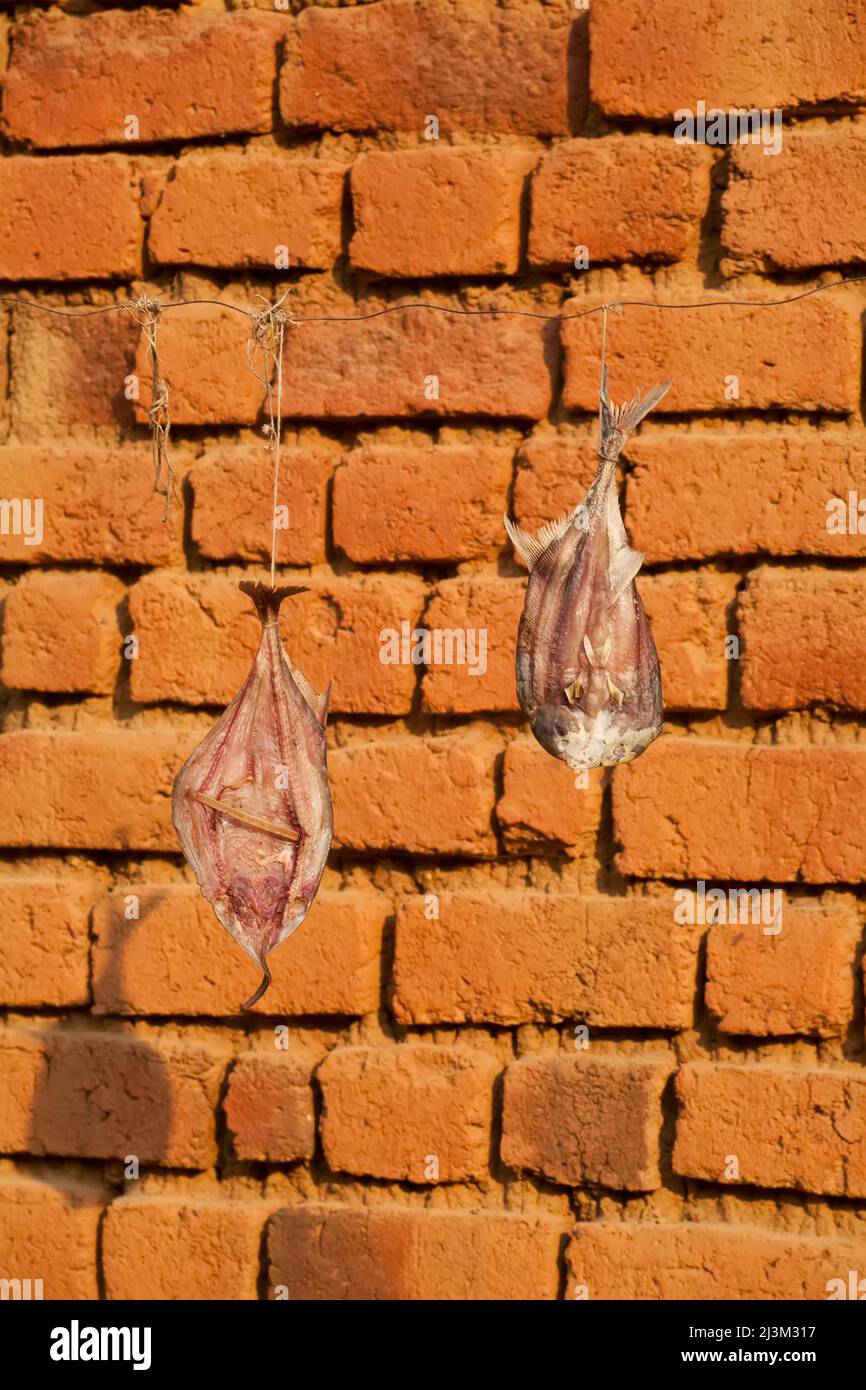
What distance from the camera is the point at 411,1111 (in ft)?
5.69

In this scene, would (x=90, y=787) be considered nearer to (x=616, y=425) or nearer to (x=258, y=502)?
(x=258, y=502)

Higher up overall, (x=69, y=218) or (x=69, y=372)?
(x=69, y=218)

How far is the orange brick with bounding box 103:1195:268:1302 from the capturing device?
178 cm

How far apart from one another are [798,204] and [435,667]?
56cm

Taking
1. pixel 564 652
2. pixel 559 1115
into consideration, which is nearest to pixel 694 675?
pixel 564 652

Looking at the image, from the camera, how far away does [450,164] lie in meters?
1.74

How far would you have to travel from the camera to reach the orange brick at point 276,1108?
5.80ft

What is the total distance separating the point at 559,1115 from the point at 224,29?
1138 mm

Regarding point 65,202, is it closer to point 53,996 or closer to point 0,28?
point 0,28

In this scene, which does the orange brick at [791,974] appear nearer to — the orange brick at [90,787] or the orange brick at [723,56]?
the orange brick at [90,787]

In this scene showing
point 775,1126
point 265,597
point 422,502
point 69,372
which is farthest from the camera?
point 69,372

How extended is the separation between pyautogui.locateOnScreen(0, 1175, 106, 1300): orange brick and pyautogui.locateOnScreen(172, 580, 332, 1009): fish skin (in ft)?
1.85

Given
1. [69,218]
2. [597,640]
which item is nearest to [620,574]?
[597,640]

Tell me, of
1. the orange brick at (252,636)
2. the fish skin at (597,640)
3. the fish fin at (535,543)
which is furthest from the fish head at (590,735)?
the orange brick at (252,636)
